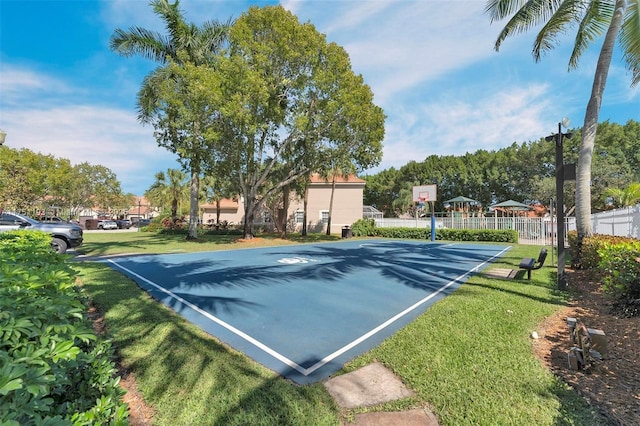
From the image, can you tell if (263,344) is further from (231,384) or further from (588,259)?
(588,259)

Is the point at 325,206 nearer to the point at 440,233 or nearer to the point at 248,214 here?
the point at 440,233

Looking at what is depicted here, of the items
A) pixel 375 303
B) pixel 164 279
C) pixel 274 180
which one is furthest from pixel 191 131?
pixel 375 303

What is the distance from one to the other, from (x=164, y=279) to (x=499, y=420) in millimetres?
7981

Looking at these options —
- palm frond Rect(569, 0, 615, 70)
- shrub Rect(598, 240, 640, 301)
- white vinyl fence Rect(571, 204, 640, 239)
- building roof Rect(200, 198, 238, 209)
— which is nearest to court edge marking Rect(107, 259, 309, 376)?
shrub Rect(598, 240, 640, 301)

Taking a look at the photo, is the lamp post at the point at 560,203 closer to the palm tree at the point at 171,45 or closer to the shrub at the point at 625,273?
the shrub at the point at 625,273

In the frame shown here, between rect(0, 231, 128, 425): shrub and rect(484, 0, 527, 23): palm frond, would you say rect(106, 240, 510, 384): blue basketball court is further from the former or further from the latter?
rect(484, 0, 527, 23): palm frond

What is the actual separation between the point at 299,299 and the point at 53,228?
12038 mm

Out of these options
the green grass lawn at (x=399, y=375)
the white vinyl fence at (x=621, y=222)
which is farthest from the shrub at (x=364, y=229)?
the green grass lawn at (x=399, y=375)

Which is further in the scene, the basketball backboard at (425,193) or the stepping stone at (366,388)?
the basketball backboard at (425,193)

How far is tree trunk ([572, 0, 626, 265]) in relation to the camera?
8.62 meters

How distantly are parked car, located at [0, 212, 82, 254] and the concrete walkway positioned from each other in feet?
44.0

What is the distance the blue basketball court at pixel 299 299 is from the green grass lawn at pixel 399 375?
29 centimetres

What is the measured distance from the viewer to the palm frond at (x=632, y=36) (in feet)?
24.3

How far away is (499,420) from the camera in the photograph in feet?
9.03
